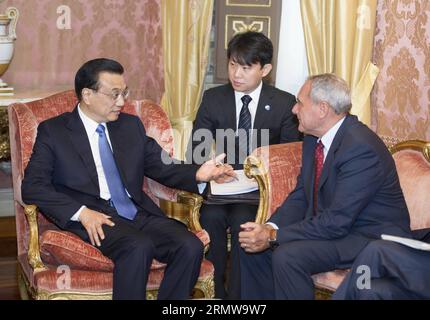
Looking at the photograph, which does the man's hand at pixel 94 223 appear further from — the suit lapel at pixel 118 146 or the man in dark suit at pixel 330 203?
the man in dark suit at pixel 330 203

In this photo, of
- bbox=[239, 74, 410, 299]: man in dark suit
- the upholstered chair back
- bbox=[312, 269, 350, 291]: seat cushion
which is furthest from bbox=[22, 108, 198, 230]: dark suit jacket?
the upholstered chair back

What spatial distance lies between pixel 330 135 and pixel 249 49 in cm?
83

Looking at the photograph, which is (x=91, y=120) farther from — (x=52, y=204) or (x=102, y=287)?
(x=102, y=287)

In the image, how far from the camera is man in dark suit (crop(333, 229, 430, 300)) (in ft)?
10.5

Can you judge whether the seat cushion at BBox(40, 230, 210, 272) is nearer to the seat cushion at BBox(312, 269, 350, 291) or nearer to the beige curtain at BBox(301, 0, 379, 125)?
the seat cushion at BBox(312, 269, 350, 291)

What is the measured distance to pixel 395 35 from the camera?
459 centimetres

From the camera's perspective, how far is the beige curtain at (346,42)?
4.63 metres

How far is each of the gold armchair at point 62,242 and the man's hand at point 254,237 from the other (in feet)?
0.81

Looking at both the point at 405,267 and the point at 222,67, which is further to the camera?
the point at 222,67

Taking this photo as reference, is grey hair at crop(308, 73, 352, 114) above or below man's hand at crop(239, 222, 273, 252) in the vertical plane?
above

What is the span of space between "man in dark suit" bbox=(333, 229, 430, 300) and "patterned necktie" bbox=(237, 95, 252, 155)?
121 cm

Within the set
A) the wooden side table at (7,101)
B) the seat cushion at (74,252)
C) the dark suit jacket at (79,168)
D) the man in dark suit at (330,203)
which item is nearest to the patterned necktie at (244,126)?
the dark suit jacket at (79,168)

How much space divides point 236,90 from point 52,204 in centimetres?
125

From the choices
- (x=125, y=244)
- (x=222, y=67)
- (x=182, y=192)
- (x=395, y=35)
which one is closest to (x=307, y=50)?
(x=395, y=35)
